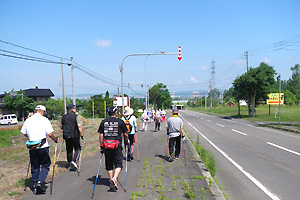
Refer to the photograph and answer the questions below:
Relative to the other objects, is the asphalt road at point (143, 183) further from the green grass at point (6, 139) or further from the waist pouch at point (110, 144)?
the green grass at point (6, 139)

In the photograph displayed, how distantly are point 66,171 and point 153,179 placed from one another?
261cm

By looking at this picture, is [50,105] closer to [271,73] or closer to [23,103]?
[23,103]

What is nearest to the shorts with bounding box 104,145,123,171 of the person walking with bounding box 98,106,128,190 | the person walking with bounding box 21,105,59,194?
the person walking with bounding box 98,106,128,190

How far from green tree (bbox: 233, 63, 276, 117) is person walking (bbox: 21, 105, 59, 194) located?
34969 millimetres

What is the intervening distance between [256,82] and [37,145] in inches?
1402

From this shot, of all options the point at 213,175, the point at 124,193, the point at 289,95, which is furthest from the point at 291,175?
the point at 289,95

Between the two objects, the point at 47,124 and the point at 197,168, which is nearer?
the point at 47,124

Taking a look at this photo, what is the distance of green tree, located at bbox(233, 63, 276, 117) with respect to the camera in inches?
1390

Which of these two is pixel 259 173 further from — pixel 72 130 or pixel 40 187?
pixel 40 187

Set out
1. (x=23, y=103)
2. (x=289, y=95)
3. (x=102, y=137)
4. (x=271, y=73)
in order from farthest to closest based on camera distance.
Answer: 1. (x=289, y=95)
2. (x=23, y=103)
3. (x=271, y=73)
4. (x=102, y=137)

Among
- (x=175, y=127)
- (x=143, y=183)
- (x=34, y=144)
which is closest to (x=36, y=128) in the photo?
(x=34, y=144)

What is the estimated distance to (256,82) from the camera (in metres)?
35.1

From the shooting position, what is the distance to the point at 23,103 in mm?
47562

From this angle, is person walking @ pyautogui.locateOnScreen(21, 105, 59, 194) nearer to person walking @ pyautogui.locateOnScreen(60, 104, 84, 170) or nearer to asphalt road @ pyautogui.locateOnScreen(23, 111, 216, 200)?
asphalt road @ pyautogui.locateOnScreen(23, 111, 216, 200)
